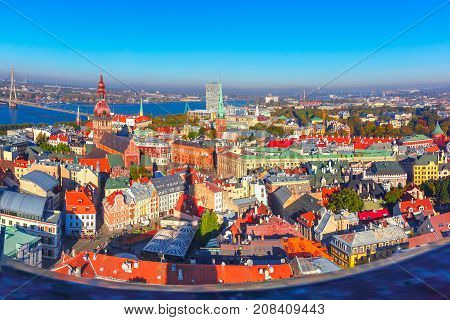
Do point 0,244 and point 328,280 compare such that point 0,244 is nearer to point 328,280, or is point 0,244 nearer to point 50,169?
point 328,280

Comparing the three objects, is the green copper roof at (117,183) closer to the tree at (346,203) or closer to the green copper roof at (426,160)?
the tree at (346,203)

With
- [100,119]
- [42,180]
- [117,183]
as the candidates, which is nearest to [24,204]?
[42,180]

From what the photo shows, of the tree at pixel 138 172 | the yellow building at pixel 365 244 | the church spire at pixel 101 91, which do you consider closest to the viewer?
the yellow building at pixel 365 244

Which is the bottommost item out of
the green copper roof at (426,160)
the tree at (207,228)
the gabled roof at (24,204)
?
the tree at (207,228)

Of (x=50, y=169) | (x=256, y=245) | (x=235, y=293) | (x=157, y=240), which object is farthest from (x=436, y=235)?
(x=50, y=169)

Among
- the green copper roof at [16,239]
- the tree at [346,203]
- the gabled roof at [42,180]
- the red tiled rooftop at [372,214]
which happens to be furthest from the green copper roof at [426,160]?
the green copper roof at [16,239]

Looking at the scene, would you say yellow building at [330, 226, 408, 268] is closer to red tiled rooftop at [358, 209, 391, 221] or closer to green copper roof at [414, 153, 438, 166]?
red tiled rooftop at [358, 209, 391, 221]
